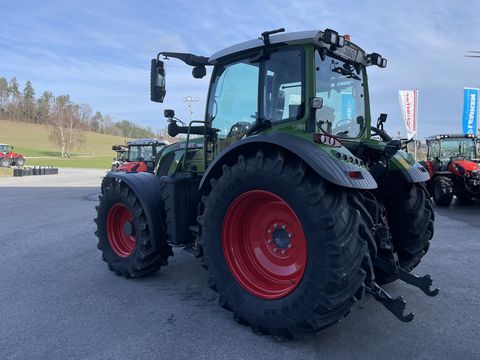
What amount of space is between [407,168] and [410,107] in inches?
611

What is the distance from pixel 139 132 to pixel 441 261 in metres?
116

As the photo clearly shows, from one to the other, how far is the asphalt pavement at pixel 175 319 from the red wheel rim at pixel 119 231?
1.12 ft

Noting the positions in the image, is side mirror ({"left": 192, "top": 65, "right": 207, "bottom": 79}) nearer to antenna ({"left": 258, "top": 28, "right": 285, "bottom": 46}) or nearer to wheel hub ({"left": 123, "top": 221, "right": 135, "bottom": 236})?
antenna ({"left": 258, "top": 28, "right": 285, "bottom": 46})

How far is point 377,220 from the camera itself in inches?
144

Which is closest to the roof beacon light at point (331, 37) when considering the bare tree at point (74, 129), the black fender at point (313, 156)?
the black fender at point (313, 156)

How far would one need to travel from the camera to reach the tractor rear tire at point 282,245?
2.93 meters

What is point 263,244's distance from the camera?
3.71 m

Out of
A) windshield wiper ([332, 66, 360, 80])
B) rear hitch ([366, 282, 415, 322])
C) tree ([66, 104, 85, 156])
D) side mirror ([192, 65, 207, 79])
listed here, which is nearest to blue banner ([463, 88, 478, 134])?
windshield wiper ([332, 66, 360, 80])

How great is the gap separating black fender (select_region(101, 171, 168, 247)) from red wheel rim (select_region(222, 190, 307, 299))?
1.22m

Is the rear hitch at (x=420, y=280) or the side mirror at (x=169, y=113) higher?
the side mirror at (x=169, y=113)

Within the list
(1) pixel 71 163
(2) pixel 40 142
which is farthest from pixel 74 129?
(1) pixel 71 163

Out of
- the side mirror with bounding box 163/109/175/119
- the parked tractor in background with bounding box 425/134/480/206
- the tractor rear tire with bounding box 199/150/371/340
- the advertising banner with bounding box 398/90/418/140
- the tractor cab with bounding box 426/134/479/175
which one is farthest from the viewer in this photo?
the advertising banner with bounding box 398/90/418/140

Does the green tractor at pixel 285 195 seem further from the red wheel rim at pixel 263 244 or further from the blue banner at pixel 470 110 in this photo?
the blue banner at pixel 470 110

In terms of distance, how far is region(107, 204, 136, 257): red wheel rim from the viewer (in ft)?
16.8
